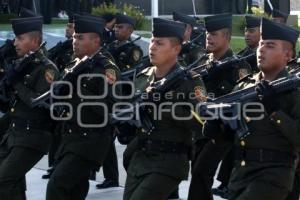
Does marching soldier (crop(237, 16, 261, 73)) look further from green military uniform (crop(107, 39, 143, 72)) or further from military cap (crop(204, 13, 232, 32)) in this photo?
green military uniform (crop(107, 39, 143, 72))

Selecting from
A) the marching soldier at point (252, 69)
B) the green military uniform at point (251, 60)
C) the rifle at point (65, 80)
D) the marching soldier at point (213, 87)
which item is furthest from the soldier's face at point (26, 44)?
the green military uniform at point (251, 60)

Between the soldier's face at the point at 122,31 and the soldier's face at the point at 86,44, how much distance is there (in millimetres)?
3627

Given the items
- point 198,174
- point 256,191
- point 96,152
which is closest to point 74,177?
point 96,152

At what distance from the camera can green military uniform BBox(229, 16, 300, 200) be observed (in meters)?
5.06

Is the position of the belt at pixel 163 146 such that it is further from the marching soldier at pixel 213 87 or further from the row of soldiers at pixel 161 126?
the marching soldier at pixel 213 87

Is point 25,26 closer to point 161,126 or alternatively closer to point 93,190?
point 161,126

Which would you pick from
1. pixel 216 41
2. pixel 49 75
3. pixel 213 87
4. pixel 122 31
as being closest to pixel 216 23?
pixel 216 41

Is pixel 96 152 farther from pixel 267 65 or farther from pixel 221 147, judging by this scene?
pixel 267 65

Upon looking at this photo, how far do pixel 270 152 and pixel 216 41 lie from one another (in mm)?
2836

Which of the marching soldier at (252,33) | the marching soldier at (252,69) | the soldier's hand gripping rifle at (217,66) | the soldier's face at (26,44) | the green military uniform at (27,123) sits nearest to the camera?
the green military uniform at (27,123)

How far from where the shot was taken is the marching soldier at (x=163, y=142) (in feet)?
18.6

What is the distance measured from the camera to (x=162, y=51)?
5.99 meters

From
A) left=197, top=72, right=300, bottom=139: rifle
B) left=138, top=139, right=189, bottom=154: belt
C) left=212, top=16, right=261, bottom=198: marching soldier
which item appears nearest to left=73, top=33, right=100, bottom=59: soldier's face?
left=138, top=139, right=189, bottom=154: belt

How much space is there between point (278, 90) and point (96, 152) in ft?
6.98
